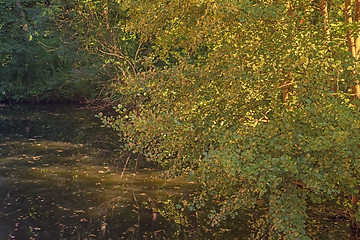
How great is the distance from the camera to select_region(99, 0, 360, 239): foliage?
9125 millimetres

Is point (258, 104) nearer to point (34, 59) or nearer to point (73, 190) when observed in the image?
point (73, 190)

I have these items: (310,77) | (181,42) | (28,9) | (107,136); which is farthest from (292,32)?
(28,9)

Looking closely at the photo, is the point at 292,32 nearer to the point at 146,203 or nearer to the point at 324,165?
the point at 324,165

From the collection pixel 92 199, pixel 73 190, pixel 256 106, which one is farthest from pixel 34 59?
pixel 256 106

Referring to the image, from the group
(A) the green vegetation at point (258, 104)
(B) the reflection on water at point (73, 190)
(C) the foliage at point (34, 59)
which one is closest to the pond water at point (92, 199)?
(B) the reflection on water at point (73, 190)

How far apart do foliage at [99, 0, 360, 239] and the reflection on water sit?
425cm

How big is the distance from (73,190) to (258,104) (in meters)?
8.53

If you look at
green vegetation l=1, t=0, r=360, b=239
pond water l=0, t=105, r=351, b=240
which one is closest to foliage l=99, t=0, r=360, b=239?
green vegetation l=1, t=0, r=360, b=239

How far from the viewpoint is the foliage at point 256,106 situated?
9.12 metres

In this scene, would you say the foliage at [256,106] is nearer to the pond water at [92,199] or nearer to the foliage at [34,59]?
the pond water at [92,199]

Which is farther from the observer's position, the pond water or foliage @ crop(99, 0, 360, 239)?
the pond water

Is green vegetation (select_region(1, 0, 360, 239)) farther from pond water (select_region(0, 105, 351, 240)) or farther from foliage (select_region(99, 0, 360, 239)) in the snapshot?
pond water (select_region(0, 105, 351, 240))

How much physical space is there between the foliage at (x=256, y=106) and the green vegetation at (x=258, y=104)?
20 millimetres

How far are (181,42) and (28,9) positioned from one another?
29009 mm
